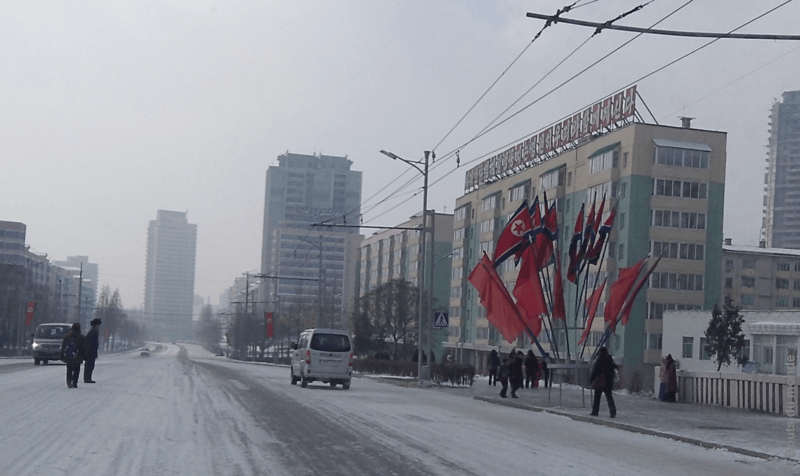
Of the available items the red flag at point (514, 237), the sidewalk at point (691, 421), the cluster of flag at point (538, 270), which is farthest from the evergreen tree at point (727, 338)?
the red flag at point (514, 237)

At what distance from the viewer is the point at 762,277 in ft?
333

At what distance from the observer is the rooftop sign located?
64375 millimetres


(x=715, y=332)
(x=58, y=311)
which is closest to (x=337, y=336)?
(x=715, y=332)

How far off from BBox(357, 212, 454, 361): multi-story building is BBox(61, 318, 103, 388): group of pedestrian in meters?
74.3

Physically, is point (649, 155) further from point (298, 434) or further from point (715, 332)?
point (298, 434)

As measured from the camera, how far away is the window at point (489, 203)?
86.7 m

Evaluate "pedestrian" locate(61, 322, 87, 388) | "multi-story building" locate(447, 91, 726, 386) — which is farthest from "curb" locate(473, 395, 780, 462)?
"multi-story building" locate(447, 91, 726, 386)

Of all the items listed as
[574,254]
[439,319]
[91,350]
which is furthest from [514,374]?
[91,350]

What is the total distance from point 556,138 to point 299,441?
62.2 m

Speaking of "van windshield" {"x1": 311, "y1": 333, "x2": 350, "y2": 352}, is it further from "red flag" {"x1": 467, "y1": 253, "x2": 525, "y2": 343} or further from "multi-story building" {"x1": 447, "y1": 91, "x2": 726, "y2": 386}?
"multi-story building" {"x1": 447, "y1": 91, "x2": 726, "y2": 386}

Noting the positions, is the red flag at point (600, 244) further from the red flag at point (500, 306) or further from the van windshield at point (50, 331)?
the van windshield at point (50, 331)

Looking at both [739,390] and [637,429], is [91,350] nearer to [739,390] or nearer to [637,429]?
[637,429]

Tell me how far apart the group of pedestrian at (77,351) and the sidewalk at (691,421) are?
39.2 ft

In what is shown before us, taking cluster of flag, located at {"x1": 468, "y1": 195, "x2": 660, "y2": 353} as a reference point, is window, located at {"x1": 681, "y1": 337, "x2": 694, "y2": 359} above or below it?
below
